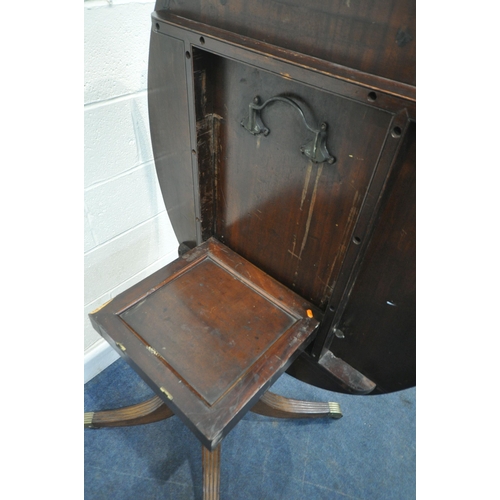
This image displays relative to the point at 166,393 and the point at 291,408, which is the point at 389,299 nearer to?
the point at 166,393

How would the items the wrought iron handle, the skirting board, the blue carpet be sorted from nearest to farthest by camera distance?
1. the wrought iron handle
2. the blue carpet
3. the skirting board

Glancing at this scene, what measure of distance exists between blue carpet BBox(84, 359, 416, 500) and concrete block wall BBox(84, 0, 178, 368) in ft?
1.07

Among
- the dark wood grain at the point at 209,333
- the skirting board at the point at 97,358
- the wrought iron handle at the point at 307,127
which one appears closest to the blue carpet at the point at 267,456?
the skirting board at the point at 97,358

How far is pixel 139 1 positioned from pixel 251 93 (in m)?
0.38

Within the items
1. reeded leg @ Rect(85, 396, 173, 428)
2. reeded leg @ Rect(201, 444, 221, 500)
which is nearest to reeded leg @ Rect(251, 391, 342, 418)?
reeded leg @ Rect(201, 444, 221, 500)

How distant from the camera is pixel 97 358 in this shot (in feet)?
4.29

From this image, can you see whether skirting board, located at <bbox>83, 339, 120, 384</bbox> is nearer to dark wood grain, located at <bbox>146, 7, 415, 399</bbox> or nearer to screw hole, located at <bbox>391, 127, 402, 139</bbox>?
dark wood grain, located at <bbox>146, 7, 415, 399</bbox>

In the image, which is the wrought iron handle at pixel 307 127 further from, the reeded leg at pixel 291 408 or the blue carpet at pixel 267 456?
the blue carpet at pixel 267 456

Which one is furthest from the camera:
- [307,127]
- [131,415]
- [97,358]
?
[97,358]

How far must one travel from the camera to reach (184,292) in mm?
826

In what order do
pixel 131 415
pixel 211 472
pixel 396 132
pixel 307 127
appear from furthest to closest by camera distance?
pixel 131 415 → pixel 211 472 → pixel 307 127 → pixel 396 132

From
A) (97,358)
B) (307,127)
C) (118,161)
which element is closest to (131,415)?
(97,358)

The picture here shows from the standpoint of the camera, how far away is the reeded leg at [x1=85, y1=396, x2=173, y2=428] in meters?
1.14

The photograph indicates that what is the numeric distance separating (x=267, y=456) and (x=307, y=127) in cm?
104
